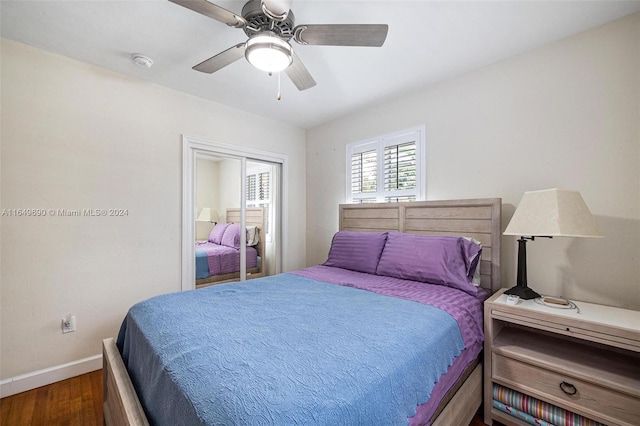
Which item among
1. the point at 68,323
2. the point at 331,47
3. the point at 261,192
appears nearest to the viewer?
the point at 331,47

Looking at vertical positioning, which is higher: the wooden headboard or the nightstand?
the wooden headboard

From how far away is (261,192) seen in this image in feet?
11.4

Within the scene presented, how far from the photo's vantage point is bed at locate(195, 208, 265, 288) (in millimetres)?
2947

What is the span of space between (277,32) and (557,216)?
1.95 meters

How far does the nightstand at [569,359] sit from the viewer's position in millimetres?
1290

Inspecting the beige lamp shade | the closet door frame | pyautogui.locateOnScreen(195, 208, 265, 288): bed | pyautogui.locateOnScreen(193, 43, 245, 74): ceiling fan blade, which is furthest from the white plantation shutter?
pyautogui.locateOnScreen(193, 43, 245, 74): ceiling fan blade

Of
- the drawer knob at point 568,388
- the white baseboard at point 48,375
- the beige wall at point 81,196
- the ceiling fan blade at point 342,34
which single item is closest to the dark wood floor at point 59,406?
the white baseboard at point 48,375

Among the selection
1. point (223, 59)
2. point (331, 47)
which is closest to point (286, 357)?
point (223, 59)

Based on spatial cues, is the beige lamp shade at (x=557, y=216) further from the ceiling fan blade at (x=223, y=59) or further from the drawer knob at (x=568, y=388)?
the ceiling fan blade at (x=223, y=59)

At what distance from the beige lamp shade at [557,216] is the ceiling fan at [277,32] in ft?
4.43

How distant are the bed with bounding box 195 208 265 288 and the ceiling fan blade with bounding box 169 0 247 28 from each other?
211 centimetres

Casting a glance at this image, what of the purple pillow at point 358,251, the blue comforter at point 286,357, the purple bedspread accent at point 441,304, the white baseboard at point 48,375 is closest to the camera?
the blue comforter at point 286,357

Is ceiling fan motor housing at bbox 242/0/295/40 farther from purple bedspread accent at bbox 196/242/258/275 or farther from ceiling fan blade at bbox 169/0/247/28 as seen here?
purple bedspread accent at bbox 196/242/258/275

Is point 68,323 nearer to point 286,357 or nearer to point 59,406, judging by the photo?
point 59,406
